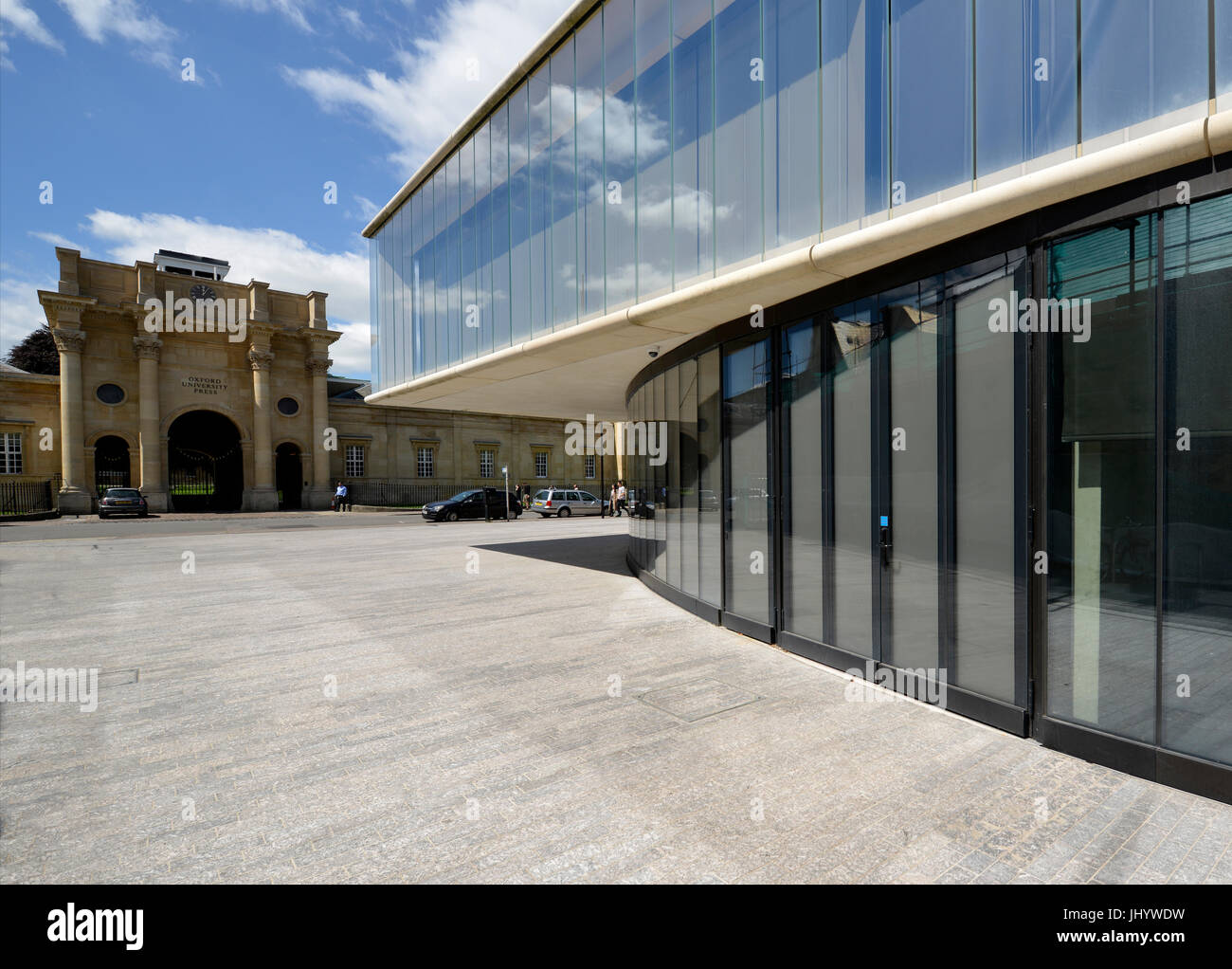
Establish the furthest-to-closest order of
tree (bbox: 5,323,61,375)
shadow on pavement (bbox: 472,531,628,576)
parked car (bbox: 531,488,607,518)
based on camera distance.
A: tree (bbox: 5,323,61,375) < parked car (bbox: 531,488,607,518) < shadow on pavement (bbox: 472,531,628,576)

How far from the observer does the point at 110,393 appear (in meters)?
42.2

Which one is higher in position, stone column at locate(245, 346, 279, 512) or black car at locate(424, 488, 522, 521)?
stone column at locate(245, 346, 279, 512)

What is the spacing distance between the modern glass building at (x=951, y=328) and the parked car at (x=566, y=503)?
28.1 m

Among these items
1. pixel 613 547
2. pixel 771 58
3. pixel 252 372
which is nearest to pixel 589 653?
pixel 771 58

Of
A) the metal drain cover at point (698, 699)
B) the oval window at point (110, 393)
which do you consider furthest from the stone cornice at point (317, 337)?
the metal drain cover at point (698, 699)

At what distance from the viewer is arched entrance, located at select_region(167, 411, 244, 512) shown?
153 feet

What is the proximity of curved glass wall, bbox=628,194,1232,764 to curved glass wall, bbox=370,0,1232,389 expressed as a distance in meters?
0.92

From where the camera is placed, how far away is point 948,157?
5727 mm

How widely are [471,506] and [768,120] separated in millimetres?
28127

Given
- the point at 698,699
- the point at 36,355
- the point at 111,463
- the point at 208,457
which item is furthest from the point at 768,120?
the point at 36,355

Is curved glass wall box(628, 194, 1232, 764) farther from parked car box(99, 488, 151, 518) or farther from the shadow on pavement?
parked car box(99, 488, 151, 518)

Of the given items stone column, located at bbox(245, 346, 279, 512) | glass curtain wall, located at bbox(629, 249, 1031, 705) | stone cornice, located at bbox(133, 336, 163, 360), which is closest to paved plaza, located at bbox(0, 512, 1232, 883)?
glass curtain wall, located at bbox(629, 249, 1031, 705)
